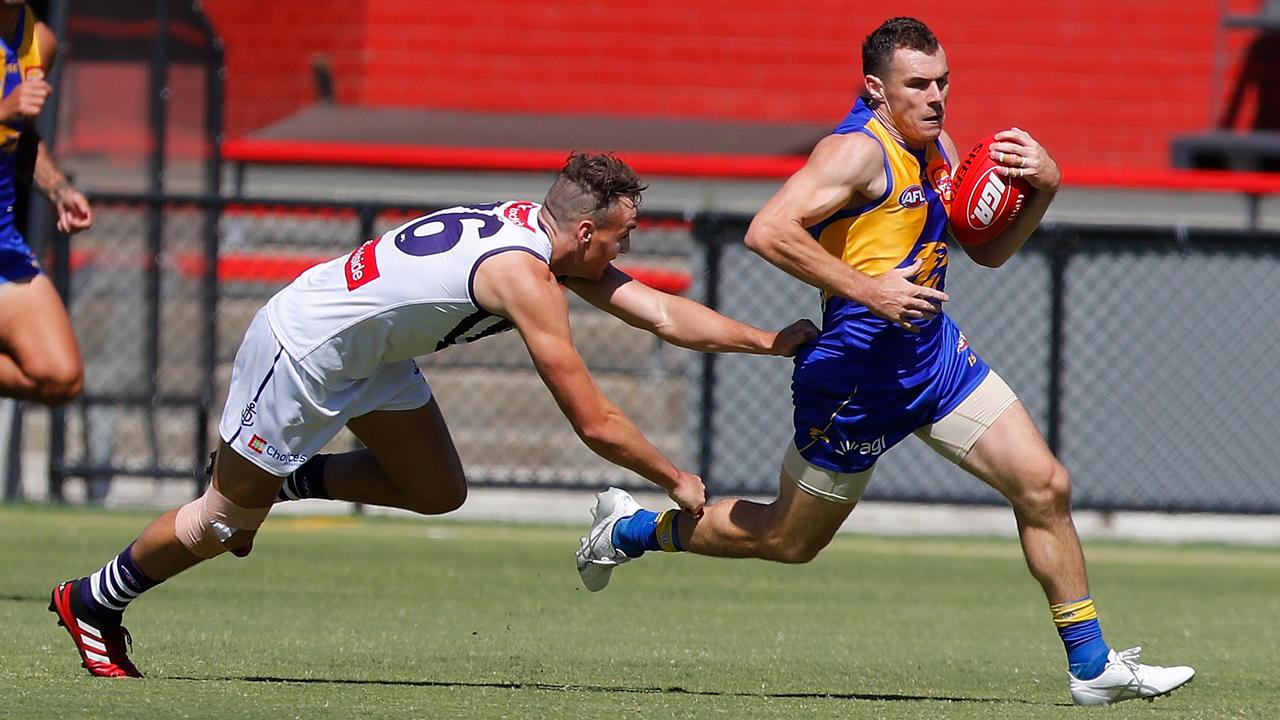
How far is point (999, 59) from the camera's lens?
57.9ft

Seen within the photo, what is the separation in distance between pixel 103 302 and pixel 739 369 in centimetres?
385

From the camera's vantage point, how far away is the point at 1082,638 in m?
5.88

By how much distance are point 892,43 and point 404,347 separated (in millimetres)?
1753

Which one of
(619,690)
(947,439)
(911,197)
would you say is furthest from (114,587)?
(911,197)

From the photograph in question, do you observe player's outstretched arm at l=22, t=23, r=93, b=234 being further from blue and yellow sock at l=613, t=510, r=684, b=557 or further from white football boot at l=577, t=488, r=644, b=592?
blue and yellow sock at l=613, t=510, r=684, b=557

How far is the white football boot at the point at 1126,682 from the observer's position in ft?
18.7

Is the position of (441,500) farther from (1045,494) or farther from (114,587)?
(1045,494)

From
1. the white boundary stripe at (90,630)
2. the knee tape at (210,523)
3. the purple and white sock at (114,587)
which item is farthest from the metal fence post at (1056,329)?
the white boundary stripe at (90,630)

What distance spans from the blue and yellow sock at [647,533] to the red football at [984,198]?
1301mm

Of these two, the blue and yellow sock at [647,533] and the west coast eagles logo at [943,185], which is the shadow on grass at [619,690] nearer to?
the blue and yellow sock at [647,533]

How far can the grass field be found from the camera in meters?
5.61

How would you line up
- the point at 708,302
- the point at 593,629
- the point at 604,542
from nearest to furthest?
the point at 604,542
the point at 593,629
the point at 708,302

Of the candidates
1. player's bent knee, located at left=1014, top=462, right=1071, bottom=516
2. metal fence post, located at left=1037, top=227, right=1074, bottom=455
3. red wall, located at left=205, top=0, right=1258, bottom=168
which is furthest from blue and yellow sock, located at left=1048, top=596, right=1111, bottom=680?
red wall, located at left=205, top=0, right=1258, bottom=168

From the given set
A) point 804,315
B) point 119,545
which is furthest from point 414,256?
point 804,315
